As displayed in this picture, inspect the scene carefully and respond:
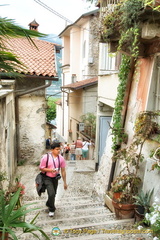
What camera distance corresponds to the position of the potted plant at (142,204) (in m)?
3.97

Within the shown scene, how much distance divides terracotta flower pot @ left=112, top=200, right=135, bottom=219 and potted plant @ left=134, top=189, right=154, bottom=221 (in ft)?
0.80

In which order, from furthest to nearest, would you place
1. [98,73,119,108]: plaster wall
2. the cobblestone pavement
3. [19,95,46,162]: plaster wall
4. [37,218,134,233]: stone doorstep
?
1. [19,95,46,162]: plaster wall
2. [98,73,119,108]: plaster wall
3. [37,218,134,233]: stone doorstep
4. the cobblestone pavement

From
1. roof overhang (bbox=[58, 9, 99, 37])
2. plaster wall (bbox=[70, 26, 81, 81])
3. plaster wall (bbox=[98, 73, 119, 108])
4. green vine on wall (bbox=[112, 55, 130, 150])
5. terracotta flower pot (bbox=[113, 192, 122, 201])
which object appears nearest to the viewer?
terracotta flower pot (bbox=[113, 192, 122, 201])

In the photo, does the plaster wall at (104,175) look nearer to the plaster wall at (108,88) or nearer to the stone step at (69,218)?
the stone step at (69,218)

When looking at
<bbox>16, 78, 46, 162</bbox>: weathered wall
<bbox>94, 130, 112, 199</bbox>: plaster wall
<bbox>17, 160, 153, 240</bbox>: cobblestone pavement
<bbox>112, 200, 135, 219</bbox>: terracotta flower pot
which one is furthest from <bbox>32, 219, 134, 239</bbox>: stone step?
<bbox>16, 78, 46, 162</bbox>: weathered wall

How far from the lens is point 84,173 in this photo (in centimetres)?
987

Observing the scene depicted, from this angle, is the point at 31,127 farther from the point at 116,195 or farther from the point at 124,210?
the point at 124,210

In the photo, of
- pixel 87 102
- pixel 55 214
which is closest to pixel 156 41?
pixel 55 214

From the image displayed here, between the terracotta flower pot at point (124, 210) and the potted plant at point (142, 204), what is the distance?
9.6 inches

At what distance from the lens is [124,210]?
14.3 ft

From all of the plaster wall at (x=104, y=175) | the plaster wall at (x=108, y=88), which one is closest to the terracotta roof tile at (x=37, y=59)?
the plaster wall at (x=108, y=88)

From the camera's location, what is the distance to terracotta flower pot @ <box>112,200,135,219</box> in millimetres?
4348

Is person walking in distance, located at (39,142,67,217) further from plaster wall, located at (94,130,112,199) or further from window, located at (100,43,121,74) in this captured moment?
window, located at (100,43,121,74)

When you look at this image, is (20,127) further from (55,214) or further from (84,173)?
(55,214)
